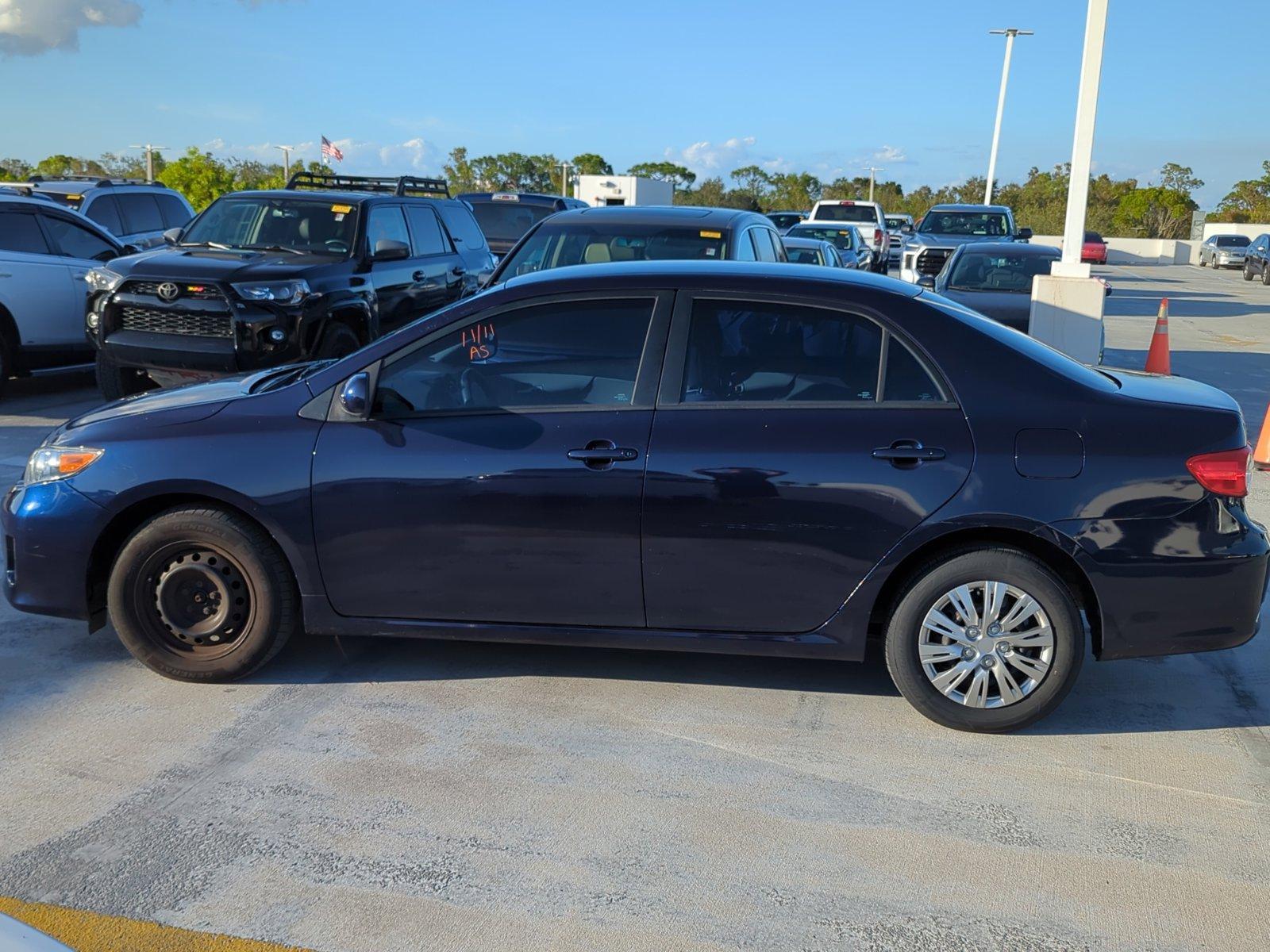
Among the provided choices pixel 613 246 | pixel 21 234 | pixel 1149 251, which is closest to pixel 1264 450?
pixel 613 246

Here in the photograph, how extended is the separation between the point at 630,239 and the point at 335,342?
9.03 feet

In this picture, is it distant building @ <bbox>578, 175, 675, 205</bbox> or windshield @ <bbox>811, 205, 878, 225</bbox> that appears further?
distant building @ <bbox>578, 175, 675, 205</bbox>

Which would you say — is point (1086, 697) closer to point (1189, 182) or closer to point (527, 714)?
point (527, 714)

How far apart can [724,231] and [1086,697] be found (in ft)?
16.4

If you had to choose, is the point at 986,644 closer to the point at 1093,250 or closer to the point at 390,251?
the point at 390,251

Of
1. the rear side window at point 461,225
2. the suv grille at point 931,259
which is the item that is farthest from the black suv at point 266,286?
the suv grille at point 931,259

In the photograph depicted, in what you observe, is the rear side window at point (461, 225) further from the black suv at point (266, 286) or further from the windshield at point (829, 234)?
the windshield at point (829, 234)

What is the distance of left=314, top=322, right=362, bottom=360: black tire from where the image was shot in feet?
32.2

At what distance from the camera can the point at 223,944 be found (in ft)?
10.2

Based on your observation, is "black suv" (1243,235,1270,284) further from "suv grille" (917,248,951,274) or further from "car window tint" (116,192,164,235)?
"car window tint" (116,192,164,235)

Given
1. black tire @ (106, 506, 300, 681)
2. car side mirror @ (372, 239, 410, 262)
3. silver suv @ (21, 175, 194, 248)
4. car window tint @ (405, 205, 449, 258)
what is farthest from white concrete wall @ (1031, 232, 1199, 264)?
black tire @ (106, 506, 300, 681)

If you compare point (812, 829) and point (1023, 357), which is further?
point (1023, 357)

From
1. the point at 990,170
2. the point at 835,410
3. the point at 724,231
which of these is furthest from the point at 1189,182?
the point at 835,410

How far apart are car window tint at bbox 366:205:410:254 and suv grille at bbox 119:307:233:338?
1736 millimetres
